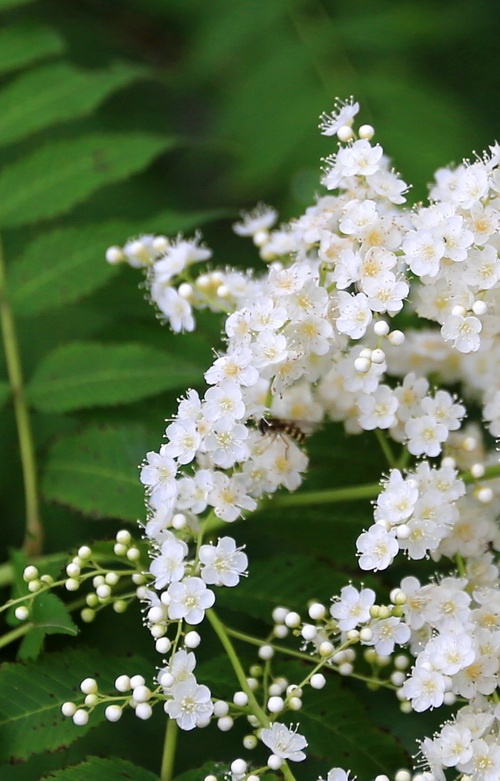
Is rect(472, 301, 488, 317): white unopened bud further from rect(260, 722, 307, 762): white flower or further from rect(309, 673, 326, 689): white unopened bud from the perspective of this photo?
rect(260, 722, 307, 762): white flower

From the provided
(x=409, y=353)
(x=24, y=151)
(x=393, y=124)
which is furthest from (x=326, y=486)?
(x=24, y=151)

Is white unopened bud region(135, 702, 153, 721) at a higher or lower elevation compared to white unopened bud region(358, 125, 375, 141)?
lower

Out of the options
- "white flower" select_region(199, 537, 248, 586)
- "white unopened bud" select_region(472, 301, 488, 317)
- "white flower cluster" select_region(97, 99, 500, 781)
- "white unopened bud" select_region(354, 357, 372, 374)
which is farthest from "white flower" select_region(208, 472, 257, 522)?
"white unopened bud" select_region(472, 301, 488, 317)

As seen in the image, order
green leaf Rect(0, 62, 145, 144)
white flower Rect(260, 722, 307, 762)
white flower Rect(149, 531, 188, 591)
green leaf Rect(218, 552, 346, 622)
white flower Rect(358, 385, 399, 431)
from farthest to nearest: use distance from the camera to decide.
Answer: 1. green leaf Rect(0, 62, 145, 144)
2. green leaf Rect(218, 552, 346, 622)
3. white flower Rect(358, 385, 399, 431)
4. white flower Rect(149, 531, 188, 591)
5. white flower Rect(260, 722, 307, 762)

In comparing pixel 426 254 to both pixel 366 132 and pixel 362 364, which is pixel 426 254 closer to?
pixel 362 364

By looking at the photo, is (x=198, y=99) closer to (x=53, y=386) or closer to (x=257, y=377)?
(x=53, y=386)

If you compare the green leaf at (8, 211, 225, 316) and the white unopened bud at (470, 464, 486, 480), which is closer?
the white unopened bud at (470, 464, 486, 480)

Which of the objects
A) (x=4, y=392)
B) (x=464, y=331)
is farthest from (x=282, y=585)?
(x=4, y=392)
